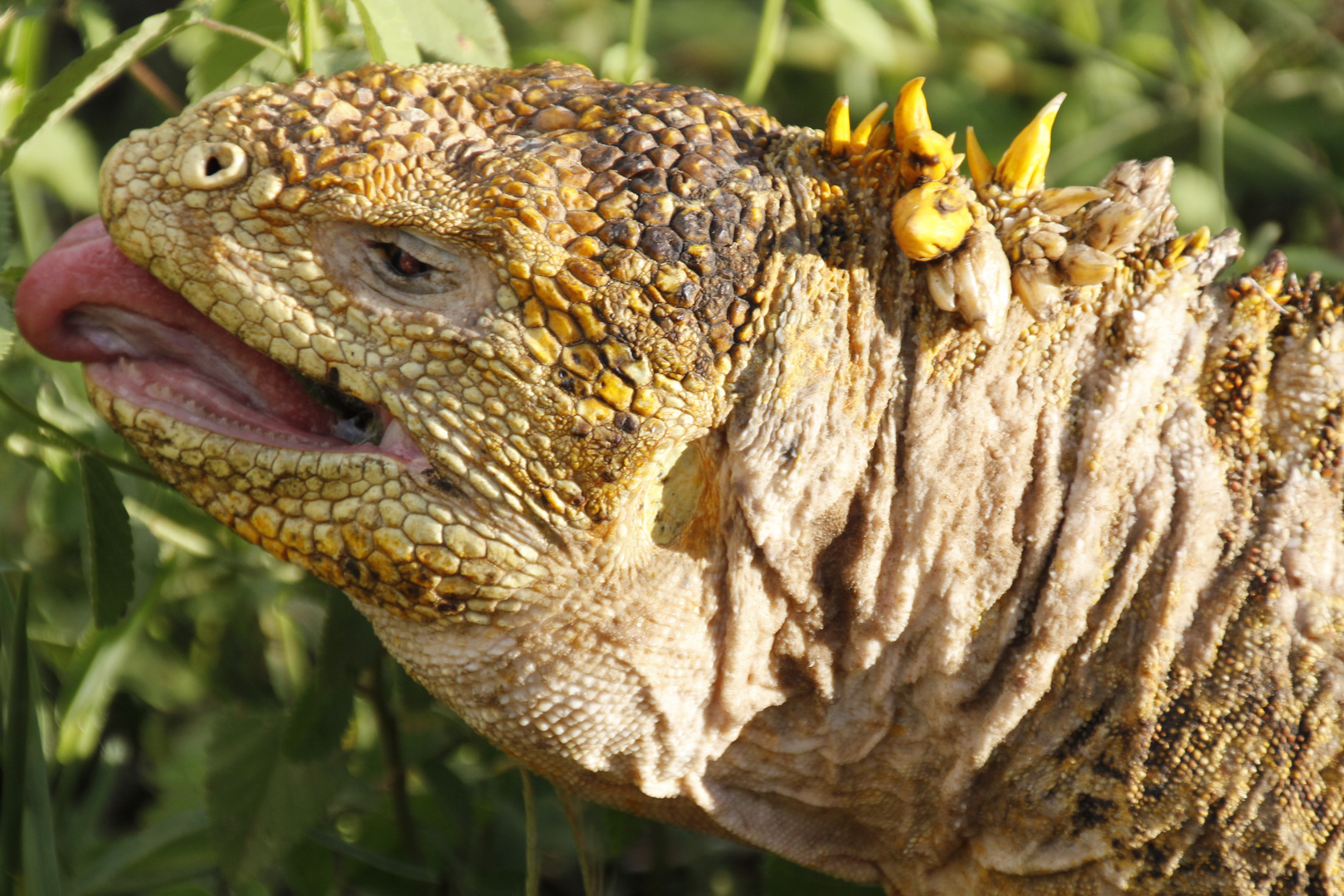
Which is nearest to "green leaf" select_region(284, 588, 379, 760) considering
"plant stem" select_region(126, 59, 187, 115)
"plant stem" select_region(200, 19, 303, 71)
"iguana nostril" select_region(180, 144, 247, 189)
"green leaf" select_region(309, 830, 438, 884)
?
"green leaf" select_region(309, 830, 438, 884)

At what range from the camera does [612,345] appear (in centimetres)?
256

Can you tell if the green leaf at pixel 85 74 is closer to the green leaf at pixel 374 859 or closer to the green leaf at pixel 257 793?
the green leaf at pixel 257 793

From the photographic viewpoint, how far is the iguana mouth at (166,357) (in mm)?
2789

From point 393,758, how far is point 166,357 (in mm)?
1720

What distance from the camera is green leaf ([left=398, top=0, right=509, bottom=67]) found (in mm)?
3305

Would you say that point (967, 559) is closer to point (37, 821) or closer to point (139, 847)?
point (37, 821)

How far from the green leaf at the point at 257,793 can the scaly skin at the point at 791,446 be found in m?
1.01

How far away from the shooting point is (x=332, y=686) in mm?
3639

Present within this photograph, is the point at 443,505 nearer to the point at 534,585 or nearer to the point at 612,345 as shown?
the point at 534,585

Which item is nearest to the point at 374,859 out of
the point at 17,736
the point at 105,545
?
the point at 17,736

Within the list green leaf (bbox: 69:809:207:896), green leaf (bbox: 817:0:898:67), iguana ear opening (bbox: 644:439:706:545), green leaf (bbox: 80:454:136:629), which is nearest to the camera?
iguana ear opening (bbox: 644:439:706:545)

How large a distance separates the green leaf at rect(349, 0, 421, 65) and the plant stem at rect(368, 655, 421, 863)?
5.94 ft

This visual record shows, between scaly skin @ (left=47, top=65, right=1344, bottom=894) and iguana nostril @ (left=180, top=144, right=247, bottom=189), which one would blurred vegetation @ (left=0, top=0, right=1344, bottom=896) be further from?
scaly skin @ (left=47, top=65, right=1344, bottom=894)

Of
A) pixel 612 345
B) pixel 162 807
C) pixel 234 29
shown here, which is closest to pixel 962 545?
pixel 612 345
